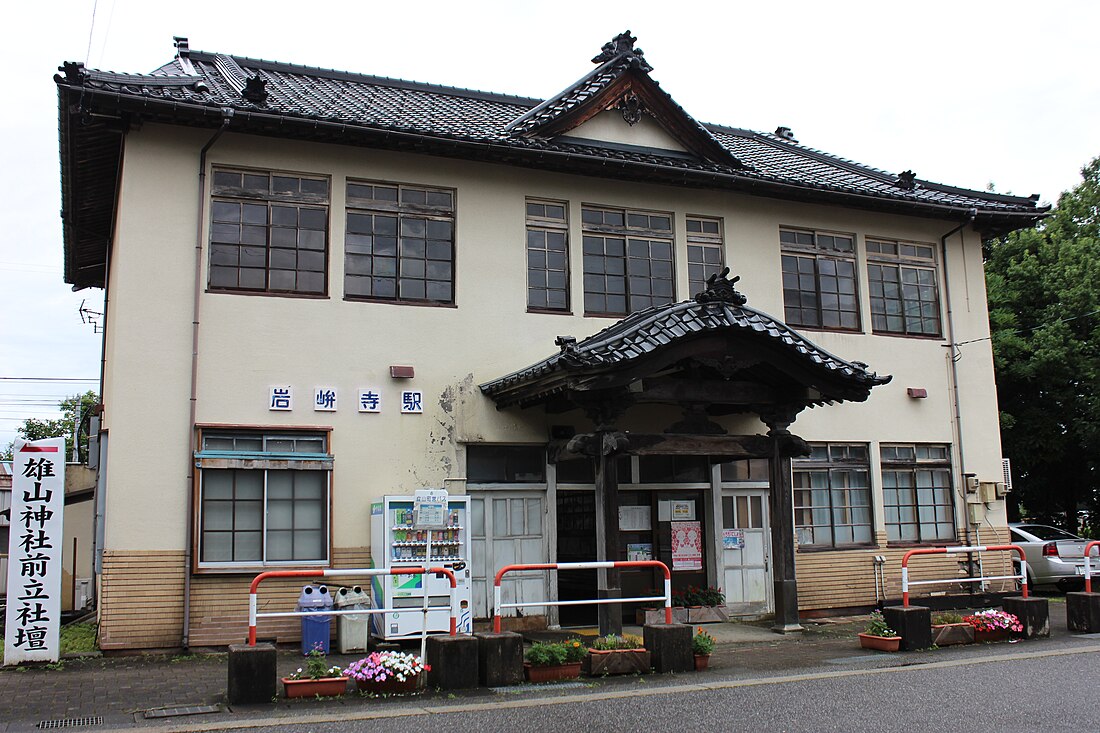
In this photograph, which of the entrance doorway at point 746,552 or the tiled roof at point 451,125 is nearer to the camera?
the tiled roof at point 451,125

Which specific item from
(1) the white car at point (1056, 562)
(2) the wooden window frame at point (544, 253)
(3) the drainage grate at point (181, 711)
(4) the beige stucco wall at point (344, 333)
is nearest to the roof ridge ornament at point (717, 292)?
(4) the beige stucco wall at point (344, 333)

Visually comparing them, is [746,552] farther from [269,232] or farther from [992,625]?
[269,232]

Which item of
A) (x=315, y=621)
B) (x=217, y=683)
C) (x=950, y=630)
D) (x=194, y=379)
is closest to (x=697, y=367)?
(x=950, y=630)

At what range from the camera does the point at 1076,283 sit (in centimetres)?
2381

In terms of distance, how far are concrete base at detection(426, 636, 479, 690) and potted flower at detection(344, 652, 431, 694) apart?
19 centimetres

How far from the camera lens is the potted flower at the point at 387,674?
28.7ft

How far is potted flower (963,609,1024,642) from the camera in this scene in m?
11.8

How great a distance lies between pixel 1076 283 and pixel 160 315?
21.3 meters

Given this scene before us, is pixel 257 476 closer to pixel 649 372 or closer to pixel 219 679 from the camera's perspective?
pixel 219 679

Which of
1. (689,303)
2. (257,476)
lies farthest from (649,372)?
(257,476)

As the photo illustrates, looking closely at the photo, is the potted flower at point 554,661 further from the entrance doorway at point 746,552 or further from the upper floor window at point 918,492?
the upper floor window at point 918,492

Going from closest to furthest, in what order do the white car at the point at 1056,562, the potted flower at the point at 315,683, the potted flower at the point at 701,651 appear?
1. the potted flower at the point at 315,683
2. the potted flower at the point at 701,651
3. the white car at the point at 1056,562

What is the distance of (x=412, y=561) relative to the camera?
12219mm

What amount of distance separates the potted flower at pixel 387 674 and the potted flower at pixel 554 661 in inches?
44.9
